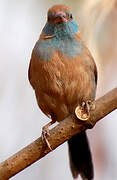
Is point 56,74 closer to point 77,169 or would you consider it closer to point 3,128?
point 77,169

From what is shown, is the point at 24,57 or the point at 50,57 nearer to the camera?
the point at 50,57

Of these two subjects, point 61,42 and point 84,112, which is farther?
point 61,42

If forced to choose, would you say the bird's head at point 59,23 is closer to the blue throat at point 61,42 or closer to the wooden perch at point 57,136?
the blue throat at point 61,42

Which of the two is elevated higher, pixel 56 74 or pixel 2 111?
pixel 56 74

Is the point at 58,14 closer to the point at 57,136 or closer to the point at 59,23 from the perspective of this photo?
the point at 59,23

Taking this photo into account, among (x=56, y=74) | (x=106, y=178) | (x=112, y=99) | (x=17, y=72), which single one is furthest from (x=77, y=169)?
(x=17, y=72)

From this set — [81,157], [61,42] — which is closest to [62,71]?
[61,42]

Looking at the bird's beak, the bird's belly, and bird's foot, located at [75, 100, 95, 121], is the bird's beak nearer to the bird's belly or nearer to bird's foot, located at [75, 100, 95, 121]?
the bird's belly
